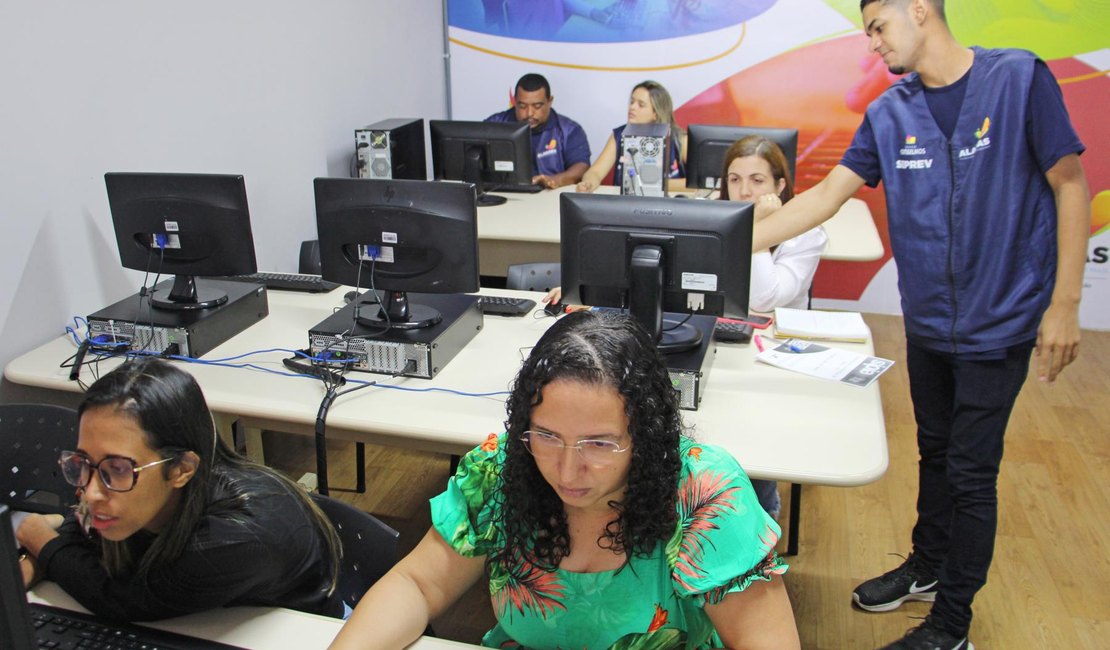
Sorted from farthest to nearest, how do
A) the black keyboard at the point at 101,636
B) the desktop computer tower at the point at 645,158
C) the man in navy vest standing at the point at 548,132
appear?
the man in navy vest standing at the point at 548,132, the desktop computer tower at the point at 645,158, the black keyboard at the point at 101,636

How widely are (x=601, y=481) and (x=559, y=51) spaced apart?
4295 millimetres

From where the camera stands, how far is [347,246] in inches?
95.3

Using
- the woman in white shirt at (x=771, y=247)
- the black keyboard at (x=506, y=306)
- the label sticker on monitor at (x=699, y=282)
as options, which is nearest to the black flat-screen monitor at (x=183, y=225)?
the black keyboard at (x=506, y=306)

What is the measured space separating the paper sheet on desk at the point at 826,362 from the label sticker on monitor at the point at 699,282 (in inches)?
12.4

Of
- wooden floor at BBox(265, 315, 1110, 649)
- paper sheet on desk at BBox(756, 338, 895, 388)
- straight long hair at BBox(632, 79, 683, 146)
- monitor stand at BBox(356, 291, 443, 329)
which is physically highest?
straight long hair at BBox(632, 79, 683, 146)

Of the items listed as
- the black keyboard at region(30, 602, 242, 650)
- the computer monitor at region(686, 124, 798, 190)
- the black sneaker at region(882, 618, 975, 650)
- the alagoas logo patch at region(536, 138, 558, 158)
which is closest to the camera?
the black keyboard at region(30, 602, 242, 650)

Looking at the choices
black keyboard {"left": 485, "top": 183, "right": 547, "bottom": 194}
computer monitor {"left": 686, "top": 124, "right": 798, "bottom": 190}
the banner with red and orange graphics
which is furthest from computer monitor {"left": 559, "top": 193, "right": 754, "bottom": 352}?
the banner with red and orange graphics

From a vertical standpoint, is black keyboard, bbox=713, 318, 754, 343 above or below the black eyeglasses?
below

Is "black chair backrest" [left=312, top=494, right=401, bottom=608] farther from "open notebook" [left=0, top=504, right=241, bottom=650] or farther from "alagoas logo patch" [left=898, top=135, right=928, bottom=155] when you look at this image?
"alagoas logo patch" [left=898, top=135, right=928, bottom=155]

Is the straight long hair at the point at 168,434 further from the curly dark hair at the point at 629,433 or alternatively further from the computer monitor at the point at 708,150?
the computer monitor at the point at 708,150

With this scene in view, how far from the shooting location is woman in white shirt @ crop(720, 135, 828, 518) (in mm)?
2650

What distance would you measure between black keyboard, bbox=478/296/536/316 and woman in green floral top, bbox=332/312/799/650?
1.32 meters

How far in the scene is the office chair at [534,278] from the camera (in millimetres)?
3168

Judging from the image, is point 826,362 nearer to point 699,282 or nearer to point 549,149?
point 699,282
